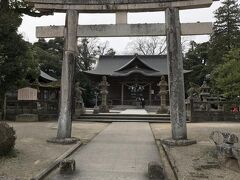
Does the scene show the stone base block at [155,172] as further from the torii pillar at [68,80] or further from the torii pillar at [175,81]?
the torii pillar at [68,80]

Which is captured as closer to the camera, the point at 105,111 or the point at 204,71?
the point at 105,111

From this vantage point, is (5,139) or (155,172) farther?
(5,139)

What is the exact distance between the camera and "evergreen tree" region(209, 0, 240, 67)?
42531 mm

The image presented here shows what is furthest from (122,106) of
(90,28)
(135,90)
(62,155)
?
(62,155)

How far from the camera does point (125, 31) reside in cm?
1333

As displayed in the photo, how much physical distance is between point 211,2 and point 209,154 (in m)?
5.86

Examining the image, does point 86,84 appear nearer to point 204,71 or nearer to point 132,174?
point 204,71

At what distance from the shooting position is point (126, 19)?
44.2 ft

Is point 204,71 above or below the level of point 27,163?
above

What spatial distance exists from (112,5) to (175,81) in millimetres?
3893

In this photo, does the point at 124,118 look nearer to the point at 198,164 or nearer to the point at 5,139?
the point at 198,164

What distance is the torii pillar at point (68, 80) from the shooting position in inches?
513

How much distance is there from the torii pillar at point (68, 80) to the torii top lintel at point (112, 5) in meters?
0.36

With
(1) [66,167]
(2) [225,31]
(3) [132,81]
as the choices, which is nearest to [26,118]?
(1) [66,167]
